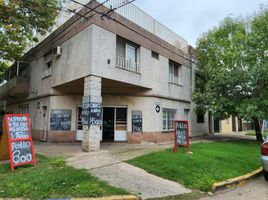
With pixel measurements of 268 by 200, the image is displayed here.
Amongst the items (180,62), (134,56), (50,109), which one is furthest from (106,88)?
(180,62)

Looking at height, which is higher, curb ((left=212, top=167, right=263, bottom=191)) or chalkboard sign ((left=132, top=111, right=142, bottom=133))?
chalkboard sign ((left=132, top=111, right=142, bottom=133))

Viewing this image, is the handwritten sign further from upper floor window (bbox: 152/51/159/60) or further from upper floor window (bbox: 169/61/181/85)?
upper floor window (bbox: 169/61/181/85)

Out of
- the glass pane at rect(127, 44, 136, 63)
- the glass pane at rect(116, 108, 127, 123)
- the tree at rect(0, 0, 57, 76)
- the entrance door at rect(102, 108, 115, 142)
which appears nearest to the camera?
the tree at rect(0, 0, 57, 76)

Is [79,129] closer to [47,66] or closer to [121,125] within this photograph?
[121,125]

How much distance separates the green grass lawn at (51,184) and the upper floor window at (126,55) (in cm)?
696

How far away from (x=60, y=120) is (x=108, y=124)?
9.60 ft

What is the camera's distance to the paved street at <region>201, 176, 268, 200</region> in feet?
17.3

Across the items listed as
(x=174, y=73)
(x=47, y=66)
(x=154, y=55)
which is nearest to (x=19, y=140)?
(x=47, y=66)

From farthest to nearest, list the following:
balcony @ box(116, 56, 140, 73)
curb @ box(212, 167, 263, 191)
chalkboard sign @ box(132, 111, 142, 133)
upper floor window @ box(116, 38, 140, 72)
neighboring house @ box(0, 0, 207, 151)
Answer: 1. chalkboard sign @ box(132, 111, 142, 133)
2. upper floor window @ box(116, 38, 140, 72)
3. balcony @ box(116, 56, 140, 73)
4. neighboring house @ box(0, 0, 207, 151)
5. curb @ box(212, 167, 263, 191)

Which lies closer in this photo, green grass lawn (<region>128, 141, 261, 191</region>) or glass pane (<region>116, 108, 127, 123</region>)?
green grass lawn (<region>128, 141, 261, 191</region>)

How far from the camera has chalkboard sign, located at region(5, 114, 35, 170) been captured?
251 inches

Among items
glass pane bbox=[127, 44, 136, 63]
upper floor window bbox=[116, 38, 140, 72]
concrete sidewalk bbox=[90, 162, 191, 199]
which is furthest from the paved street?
glass pane bbox=[127, 44, 136, 63]

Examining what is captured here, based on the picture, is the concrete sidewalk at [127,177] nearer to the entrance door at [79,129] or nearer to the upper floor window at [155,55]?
the entrance door at [79,129]

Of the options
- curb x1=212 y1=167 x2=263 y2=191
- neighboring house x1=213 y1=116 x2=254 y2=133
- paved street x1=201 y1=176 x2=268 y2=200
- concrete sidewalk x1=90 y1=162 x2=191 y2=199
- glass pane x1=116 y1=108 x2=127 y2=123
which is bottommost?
paved street x1=201 y1=176 x2=268 y2=200
